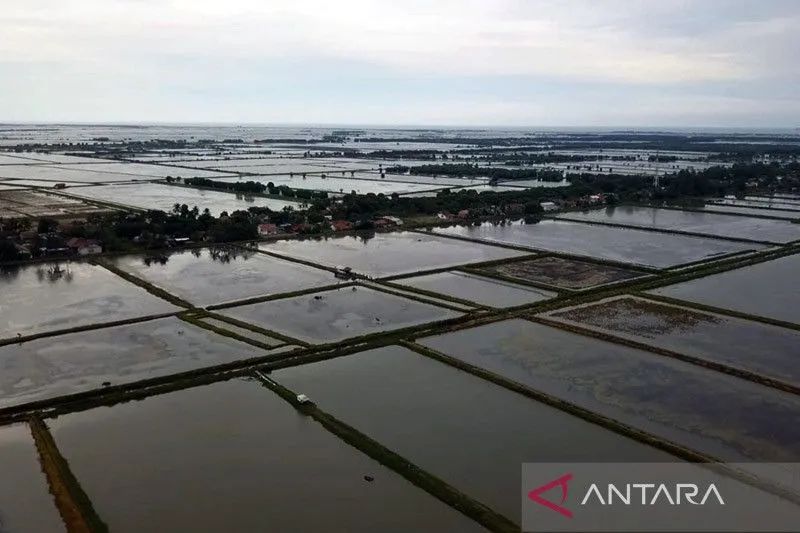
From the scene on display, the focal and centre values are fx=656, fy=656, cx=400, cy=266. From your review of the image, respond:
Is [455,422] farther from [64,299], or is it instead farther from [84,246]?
[84,246]

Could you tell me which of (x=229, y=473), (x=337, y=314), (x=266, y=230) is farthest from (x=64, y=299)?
(x=229, y=473)

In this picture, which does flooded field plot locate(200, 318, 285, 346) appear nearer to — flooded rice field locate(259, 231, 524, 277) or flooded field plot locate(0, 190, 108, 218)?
flooded rice field locate(259, 231, 524, 277)

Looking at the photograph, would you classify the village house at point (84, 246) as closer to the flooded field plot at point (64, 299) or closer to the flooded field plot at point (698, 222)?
the flooded field plot at point (64, 299)

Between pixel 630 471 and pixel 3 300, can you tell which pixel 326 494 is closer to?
pixel 630 471

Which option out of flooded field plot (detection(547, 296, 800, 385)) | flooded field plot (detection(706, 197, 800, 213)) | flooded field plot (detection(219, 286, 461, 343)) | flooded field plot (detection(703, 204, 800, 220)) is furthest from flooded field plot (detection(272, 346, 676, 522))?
flooded field plot (detection(706, 197, 800, 213))

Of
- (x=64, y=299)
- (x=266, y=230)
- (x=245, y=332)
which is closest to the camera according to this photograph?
(x=245, y=332)
